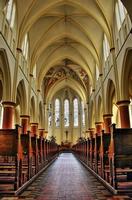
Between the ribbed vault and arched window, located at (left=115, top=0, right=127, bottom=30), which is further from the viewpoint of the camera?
the ribbed vault

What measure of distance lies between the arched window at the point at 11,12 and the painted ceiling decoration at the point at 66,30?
0.73 metres

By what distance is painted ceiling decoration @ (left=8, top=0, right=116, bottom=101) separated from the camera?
52.7 ft

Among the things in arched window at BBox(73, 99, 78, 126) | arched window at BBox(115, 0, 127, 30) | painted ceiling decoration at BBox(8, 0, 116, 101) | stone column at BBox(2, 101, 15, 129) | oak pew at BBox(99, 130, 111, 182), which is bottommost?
oak pew at BBox(99, 130, 111, 182)

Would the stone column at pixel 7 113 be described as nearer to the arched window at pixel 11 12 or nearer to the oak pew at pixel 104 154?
the arched window at pixel 11 12

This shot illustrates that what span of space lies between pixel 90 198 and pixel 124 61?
1024cm

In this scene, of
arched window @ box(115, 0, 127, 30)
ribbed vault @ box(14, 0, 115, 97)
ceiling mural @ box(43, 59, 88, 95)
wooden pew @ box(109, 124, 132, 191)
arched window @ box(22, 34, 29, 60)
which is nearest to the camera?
wooden pew @ box(109, 124, 132, 191)

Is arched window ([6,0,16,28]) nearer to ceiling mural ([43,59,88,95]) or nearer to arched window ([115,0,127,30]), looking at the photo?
arched window ([115,0,127,30])

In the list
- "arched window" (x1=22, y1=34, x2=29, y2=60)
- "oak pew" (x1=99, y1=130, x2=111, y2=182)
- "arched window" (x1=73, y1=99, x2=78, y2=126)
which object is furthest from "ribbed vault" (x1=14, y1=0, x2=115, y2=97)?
"arched window" (x1=73, y1=99, x2=78, y2=126)

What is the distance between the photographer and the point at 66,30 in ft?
70.2

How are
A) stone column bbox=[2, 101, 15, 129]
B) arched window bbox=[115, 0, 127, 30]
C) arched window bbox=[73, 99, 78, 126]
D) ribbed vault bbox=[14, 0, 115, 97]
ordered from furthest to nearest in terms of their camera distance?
1. arched window bbox=[73, 99, 78, 126]
2. ribbed vault bbox=[14, 0, 115, 97]
3. stone column bbox=[2, 101, 15, 129]
4. arched window bbox=[115, 0, 127, 30]

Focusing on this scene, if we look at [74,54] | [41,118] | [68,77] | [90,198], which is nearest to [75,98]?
[68,77]

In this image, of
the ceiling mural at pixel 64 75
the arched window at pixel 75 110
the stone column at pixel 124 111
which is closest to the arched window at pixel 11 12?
the stone column at pixel 124 111

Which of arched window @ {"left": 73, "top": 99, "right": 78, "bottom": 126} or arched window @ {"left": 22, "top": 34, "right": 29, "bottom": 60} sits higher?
arched window @ {"left": 22, "top": 34, "right": 29, "bottom": 60}

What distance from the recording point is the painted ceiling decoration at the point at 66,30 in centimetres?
1606
